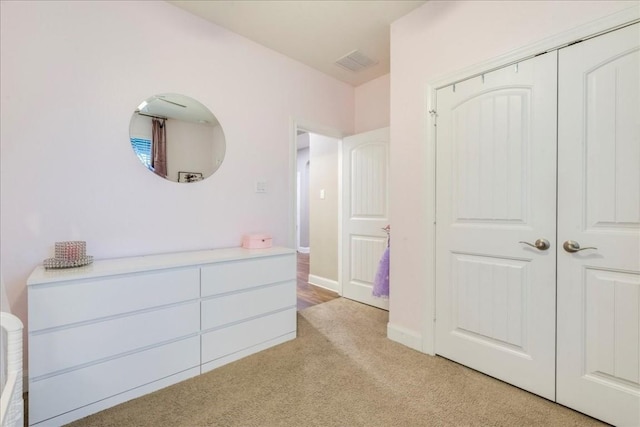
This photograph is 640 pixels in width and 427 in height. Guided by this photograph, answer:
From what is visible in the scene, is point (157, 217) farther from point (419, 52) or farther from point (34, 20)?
point (419, 52)

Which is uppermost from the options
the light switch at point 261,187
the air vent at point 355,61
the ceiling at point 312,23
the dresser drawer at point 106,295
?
the ceiling at point 312,23

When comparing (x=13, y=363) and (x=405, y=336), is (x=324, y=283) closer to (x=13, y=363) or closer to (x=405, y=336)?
(x=405, y=336)

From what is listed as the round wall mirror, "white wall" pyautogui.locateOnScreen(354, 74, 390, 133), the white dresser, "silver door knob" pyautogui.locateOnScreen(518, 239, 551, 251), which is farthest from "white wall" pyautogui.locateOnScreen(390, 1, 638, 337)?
the round wall mirror

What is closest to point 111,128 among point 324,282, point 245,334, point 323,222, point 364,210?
point 245,334

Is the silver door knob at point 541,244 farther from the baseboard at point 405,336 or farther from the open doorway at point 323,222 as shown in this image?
the open doorway at point 323,222

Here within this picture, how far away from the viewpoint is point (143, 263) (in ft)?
5.83

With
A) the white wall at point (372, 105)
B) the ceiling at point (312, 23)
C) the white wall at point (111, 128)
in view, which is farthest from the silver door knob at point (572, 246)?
the white wall at point (111, 128)

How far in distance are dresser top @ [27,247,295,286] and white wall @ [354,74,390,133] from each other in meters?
1.96

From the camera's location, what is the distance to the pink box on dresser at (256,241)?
243 centimetres

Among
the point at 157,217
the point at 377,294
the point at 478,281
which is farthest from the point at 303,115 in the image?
the point at 478,281

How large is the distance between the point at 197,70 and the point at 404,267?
233 cm

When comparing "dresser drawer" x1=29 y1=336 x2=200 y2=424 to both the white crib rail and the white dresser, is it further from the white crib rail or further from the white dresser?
the white crib rail

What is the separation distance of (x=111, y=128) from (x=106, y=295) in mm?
1127

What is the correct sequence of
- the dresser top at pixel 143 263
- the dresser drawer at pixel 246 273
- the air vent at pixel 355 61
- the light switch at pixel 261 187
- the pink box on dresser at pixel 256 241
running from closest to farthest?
the dresser top at pixel 143 263
the dresser drawer at pixel 246 273
the pink box on dresser at pixel 256 241
the light switch at pixel 261 187
the air vent at pixel 355 61
